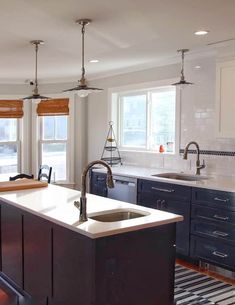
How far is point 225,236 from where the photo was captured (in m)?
3.65

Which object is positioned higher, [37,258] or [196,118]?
[196,118]

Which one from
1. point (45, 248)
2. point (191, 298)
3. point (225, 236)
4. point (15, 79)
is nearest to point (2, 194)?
point (45, 248)

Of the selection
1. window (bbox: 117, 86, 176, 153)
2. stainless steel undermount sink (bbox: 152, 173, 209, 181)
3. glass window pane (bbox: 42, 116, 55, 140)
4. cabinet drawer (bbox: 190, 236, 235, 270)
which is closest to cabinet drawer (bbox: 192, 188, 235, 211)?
cabinet drawer (bbox: 190, 236, 235, 270)

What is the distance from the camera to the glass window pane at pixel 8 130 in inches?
266

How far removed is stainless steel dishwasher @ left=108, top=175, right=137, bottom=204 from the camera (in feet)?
15.2

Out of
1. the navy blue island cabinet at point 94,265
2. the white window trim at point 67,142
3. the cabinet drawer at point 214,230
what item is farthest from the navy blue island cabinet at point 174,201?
the white window trim at point 67,142

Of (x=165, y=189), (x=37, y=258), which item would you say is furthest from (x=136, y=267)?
(x=165, y=189)

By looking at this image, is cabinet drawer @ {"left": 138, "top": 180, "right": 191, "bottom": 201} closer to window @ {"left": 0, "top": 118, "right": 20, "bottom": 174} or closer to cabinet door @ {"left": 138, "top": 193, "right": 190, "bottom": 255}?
cabinet door @ {"left": 138, "top": 193, "right": 190, "bottom": 255}

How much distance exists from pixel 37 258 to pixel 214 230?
1800 mm

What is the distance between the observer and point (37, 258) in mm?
2877

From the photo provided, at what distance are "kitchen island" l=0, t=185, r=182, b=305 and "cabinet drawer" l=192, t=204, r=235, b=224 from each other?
1207 mm

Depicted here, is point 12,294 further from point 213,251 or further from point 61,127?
point 61,127

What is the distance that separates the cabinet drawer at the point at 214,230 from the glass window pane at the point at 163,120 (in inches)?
60.3

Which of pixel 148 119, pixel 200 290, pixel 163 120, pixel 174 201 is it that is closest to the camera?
pixel 200 290
